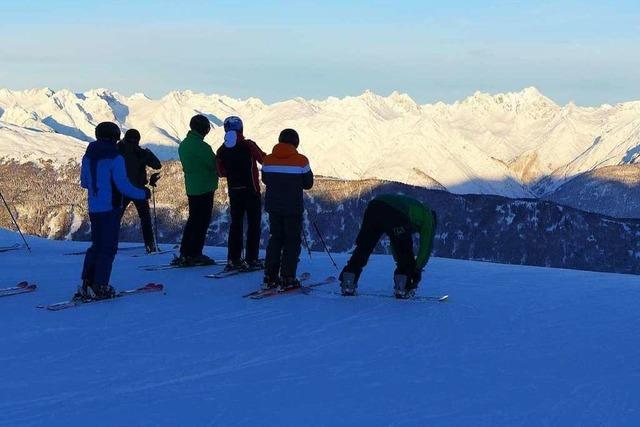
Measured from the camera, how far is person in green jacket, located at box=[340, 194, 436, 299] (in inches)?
416

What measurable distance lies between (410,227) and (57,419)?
564 centimetres

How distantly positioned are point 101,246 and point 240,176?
270 cm

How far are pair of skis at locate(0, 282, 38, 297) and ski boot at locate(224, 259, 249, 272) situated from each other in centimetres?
299

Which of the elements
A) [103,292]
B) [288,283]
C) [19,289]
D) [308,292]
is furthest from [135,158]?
[308,292]

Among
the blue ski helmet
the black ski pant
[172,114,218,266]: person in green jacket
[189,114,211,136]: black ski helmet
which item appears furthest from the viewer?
the black ski pant

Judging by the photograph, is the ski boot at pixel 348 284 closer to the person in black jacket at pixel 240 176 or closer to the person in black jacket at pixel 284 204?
the person in black jacket at pixel 284 204

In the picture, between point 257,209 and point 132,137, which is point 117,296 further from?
point 132,137

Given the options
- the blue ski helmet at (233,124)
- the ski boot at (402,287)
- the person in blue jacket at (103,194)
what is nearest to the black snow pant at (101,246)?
the person in blue jacket at (103,194)

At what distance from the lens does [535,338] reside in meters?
8.73

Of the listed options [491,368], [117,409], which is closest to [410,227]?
Answer: [491,368]

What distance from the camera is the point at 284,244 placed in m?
11.6

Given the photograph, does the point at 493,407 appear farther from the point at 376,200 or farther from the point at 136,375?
the point at 376,200

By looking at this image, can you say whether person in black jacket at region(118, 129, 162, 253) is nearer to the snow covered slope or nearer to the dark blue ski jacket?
the snow covered slope

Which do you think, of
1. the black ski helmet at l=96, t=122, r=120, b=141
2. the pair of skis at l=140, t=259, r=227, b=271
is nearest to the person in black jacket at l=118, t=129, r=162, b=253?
the pair of skis at l=140, t=259, r=227, b=271
